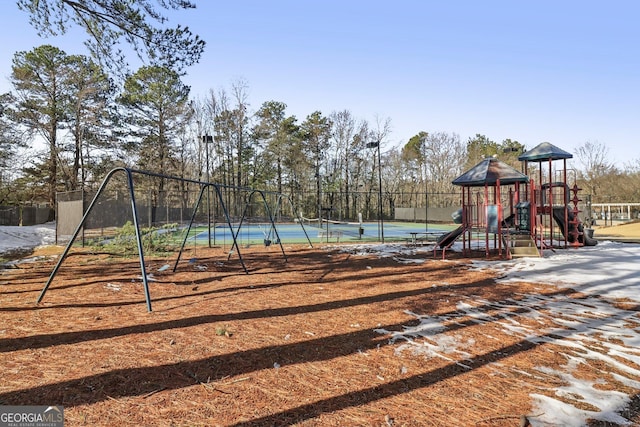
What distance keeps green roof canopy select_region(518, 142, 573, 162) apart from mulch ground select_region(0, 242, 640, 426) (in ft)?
27.1

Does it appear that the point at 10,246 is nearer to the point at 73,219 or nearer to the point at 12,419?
the point at 73,219

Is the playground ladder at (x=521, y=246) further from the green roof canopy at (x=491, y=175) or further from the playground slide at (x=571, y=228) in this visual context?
the playground slide at (x=571, y=228)

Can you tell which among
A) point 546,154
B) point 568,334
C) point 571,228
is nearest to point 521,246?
point 571,228

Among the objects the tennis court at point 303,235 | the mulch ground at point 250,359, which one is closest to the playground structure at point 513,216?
the tennis court at point 303,235

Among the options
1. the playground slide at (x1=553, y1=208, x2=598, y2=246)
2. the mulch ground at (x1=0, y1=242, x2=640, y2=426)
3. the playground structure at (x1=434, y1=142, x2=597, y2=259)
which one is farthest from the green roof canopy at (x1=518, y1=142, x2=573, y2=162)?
the mulch ground at (x1=0, y1=242, x2=640, y2=426)

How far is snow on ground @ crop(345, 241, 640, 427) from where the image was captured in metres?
2.76

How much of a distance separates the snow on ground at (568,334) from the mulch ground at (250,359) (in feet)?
0.53

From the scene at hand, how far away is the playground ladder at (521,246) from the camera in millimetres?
10906

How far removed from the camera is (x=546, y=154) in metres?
13.1

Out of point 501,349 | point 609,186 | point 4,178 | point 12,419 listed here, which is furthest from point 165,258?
point 609,186

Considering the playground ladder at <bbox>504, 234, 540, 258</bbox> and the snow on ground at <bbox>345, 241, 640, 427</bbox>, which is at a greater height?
the playground ladder at <bbox>504, 234, 540, 258</bbox>

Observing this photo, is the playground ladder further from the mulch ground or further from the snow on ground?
the mulch ground

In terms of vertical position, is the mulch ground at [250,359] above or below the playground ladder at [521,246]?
below

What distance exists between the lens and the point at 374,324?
180 inches
